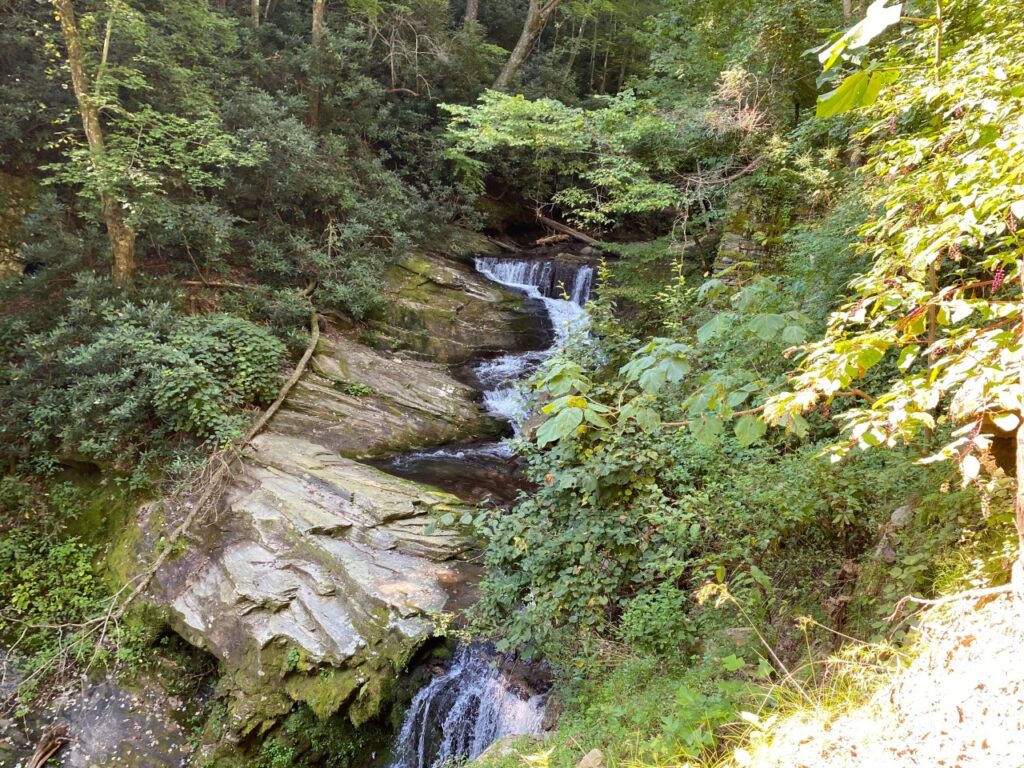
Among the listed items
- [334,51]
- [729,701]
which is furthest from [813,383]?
[334,51]

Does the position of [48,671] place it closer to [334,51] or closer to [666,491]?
[666,491]

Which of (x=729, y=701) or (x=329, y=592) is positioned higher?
(x=729, y=701)

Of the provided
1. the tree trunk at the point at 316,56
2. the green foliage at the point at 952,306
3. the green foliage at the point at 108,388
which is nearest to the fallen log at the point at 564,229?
the tree trunk at the point at 316,56

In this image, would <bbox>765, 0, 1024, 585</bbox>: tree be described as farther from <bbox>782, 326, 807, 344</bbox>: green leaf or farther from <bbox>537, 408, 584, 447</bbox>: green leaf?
<bbox>537, 408, 584, 447</bbox>: green leaf

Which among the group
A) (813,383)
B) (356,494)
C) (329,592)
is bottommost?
(329,592)

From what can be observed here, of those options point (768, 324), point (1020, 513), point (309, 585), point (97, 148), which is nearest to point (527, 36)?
point (97, 148)

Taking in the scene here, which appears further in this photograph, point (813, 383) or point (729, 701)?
point (729, 701)

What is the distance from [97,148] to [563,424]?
7.54 meters

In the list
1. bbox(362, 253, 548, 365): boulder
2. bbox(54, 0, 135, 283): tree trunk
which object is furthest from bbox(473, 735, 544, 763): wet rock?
bbox(54, 0, 135, 283): tree trunk

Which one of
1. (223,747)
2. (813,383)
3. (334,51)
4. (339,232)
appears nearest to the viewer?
(813,383)

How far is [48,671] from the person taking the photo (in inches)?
198

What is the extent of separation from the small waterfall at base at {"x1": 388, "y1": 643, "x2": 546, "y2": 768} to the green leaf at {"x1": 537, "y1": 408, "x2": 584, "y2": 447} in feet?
11.4

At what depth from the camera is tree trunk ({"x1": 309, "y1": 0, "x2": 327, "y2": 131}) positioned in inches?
403

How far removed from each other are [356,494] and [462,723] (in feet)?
9.34
